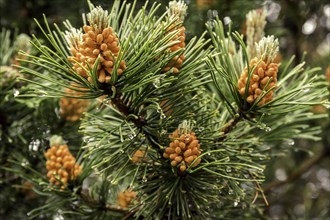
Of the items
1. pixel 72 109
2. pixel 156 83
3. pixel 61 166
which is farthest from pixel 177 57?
pixel 72 109

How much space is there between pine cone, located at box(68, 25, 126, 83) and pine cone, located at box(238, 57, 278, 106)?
0.20 m

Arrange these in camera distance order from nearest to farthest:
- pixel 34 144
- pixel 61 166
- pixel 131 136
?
pixel 131 136
pixel 61 166
pixel 34 144

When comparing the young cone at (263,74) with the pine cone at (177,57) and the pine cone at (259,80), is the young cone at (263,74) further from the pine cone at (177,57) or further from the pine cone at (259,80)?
the pine cone at (177,57)

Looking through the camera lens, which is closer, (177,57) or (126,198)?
(177,57)

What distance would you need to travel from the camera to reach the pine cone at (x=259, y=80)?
2.59ft

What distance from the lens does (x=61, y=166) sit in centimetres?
96

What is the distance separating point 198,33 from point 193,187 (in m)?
0.52

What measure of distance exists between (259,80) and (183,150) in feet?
0.53

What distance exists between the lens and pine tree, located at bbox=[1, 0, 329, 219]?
757 millimetres

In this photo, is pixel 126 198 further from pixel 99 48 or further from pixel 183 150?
pixel 99 48

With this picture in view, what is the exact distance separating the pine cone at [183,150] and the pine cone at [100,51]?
0.14m

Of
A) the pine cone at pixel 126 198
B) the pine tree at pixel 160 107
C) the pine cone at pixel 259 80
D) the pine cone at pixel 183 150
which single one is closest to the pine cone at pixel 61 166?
the pine tree at pixel 160 107

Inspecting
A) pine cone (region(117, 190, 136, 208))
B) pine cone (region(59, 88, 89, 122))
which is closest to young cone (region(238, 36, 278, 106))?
pine cone (region(117, 190, 136, 208))

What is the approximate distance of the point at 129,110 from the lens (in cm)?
83
